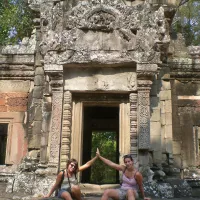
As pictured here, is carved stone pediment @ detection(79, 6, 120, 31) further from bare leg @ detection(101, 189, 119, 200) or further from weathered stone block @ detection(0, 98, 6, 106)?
bare leg @ detection(101, 189, 119, 200)

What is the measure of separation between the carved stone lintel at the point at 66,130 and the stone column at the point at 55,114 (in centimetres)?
11

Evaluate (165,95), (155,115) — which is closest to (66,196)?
(155,115)

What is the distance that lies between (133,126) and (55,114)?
1683 millimetres

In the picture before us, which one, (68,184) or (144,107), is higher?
(144,107)

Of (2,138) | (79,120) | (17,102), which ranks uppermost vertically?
(17,102)

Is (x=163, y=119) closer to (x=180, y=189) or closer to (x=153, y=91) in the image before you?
(x=153, y=91)

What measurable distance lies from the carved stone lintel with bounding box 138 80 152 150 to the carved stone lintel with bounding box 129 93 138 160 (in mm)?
142

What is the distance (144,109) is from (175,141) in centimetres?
203

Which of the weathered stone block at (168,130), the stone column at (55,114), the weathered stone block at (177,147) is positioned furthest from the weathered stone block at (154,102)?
the stone column at (55,114)

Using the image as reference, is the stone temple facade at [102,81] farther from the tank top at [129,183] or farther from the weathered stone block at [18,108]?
the tank top at [129,183]

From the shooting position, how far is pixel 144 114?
626cm

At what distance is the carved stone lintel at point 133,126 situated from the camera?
626 cm

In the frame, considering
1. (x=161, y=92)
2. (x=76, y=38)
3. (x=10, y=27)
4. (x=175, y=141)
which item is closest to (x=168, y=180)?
(x=175, y=141)

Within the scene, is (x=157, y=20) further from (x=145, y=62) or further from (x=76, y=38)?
(x=76, y=38)
